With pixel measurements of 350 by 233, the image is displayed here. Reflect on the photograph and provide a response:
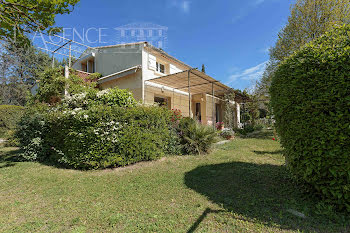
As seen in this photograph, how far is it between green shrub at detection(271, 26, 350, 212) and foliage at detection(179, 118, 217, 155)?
13.1ft

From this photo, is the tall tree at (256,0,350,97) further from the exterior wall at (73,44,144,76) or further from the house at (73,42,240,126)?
the exterior wall at (73,44,144,76)

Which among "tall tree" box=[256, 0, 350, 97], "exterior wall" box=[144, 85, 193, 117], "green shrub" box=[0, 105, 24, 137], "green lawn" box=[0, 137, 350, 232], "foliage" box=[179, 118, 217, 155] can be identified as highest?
"tall tree" box=[256, 0, 350, 97]

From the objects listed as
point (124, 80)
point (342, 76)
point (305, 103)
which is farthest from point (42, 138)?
point (342, 76)

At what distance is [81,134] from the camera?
200 inches

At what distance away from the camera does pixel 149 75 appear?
1106cm

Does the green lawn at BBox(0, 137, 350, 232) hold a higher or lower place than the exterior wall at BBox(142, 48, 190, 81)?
lower

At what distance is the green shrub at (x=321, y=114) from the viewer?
2432 mm

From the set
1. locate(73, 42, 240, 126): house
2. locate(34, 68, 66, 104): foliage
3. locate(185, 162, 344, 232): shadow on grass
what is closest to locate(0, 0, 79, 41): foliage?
locate(73, 42, 240, 126): house

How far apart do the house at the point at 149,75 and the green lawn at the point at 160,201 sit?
4892mm

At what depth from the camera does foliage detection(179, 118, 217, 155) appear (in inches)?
276

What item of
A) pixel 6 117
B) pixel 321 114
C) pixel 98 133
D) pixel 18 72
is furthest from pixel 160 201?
pixel 18 72

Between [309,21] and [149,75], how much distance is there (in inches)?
407

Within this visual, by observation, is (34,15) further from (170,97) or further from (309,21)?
(309,21)

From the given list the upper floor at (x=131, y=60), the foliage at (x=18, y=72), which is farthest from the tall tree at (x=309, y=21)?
the foliage at (x=18, y=72)
